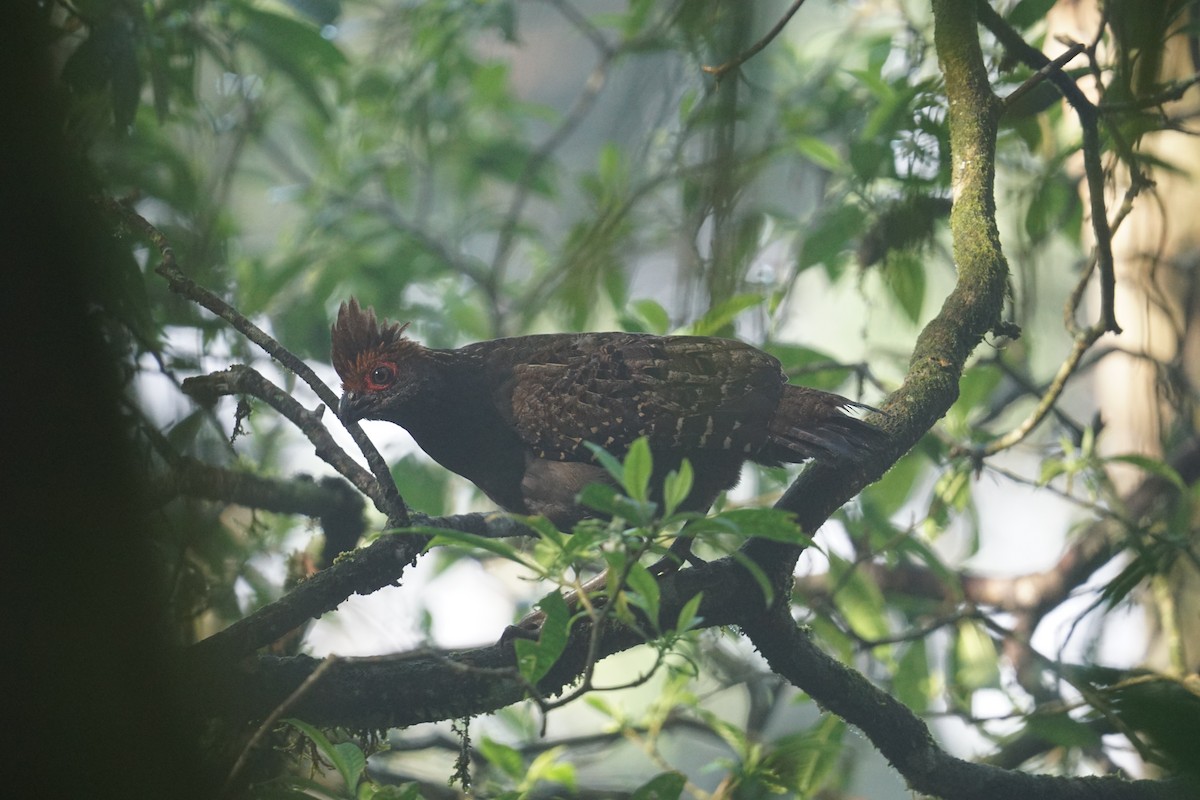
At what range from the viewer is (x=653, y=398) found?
124 inches

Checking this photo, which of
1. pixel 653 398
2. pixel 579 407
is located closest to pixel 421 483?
pixel 579 407

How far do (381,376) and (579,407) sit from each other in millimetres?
787

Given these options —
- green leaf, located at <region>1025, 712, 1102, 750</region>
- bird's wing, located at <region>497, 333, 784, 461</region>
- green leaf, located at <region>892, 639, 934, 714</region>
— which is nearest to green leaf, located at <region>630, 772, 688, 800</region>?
bird's wing, located at <region>497, 333, 784, 461</region>

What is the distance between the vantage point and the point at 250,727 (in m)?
2.16

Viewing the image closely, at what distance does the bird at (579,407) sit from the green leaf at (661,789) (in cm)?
103

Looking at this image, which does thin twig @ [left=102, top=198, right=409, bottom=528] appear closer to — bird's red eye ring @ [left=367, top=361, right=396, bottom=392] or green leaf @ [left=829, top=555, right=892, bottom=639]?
bird's red eye ring @ [left=367, top=361, right=396, bottom=392]

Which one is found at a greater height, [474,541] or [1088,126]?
[1088,126]

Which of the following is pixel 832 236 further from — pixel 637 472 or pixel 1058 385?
pixel 637 472

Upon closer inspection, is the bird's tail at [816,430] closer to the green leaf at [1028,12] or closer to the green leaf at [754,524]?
the green leaf at [754,524]

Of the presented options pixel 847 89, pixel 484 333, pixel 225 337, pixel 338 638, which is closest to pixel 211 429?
pixel 225 337

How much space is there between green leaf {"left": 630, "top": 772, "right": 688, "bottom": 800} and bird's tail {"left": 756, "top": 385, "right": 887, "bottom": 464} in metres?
1.03

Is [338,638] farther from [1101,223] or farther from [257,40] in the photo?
[1101,223]

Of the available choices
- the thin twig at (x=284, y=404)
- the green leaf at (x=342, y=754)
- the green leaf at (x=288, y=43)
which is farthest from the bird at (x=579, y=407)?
the green leaf at (x=342, y=754)

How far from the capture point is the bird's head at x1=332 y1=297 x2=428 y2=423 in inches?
135
